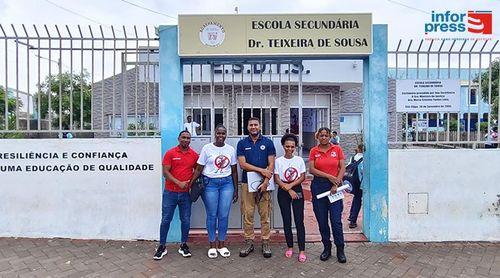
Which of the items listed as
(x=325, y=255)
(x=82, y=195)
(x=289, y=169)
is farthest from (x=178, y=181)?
(x=325, y=255)

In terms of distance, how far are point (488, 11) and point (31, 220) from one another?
8502 mm

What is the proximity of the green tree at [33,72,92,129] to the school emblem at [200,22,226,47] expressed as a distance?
5.33 ft

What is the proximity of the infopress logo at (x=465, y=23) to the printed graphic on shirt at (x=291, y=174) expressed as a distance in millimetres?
4411

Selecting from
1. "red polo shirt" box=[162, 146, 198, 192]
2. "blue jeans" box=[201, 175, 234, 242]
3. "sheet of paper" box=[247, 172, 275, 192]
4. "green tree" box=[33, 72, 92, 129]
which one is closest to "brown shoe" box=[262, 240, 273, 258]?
"blue jeans" box=[201, 175, 234, 242]

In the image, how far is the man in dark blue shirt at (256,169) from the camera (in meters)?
4.49

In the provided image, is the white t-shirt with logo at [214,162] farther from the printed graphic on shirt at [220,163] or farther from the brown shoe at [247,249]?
the brown shoe at [247,249]

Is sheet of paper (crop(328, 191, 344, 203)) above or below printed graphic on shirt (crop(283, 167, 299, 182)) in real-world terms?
below

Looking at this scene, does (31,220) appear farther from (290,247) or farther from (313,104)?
(313,104)

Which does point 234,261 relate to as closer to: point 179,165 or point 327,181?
point 179,165

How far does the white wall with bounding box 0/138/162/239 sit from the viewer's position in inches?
201

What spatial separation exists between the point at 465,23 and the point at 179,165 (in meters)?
6.12

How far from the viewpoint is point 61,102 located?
4996mm

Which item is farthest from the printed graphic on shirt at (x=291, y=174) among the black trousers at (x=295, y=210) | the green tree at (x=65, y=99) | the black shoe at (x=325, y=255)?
the green tree at (x=65, y=99)

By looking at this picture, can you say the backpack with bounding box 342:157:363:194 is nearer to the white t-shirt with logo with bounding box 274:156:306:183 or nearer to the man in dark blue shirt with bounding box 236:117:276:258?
the white t-shirt with logo with bounding box 274:156:306:183
